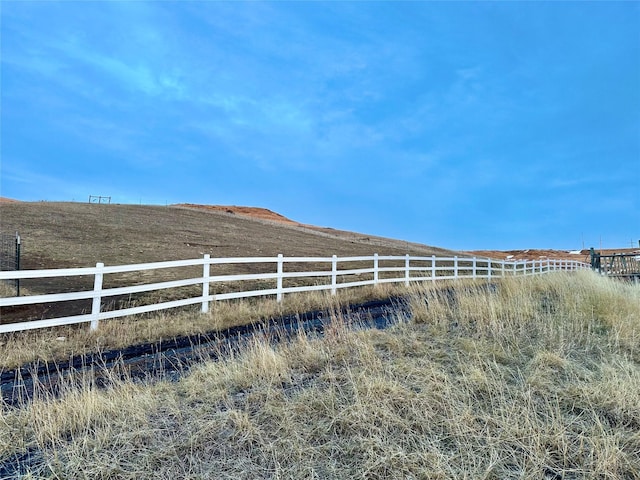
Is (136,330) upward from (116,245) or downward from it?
downward

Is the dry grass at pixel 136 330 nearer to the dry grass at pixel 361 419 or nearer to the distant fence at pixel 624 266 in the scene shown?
the dry grass at pixel 361 419

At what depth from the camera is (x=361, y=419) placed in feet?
10.7

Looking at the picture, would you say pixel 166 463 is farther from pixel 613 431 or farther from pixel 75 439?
pixel 613 431

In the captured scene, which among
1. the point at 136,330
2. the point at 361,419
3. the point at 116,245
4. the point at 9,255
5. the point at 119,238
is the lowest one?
the point at 361,419

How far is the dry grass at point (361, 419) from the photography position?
274cm

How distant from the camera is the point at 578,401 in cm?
355

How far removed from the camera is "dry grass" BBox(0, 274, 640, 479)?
2.74 m

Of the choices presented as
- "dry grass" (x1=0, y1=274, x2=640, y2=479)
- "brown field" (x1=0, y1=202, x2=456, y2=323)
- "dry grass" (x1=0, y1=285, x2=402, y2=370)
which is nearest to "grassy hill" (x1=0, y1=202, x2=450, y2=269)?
"brown field" (x1=0, y1=202, x2=456, y2=323)

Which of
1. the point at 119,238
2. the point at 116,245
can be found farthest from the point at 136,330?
the point at 119,238

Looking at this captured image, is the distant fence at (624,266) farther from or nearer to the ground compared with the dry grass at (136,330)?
farther from the ground

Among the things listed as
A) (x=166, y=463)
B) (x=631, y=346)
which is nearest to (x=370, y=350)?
(x=166, y=463)

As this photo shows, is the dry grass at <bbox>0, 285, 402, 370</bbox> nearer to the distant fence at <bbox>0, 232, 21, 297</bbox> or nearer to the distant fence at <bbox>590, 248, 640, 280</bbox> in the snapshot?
the distant fence at <bbox>0, 232, 21, 297</bbox>

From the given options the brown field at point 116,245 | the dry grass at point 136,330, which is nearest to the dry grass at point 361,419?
the dry grass at point 136,330

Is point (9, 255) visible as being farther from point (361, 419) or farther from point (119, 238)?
point (361, 419)
